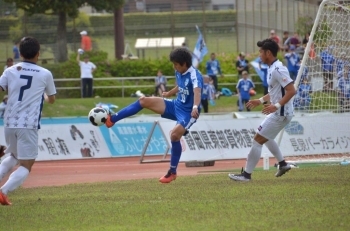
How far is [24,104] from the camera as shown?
1108cm

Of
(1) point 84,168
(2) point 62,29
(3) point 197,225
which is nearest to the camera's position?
(3) point 197,225

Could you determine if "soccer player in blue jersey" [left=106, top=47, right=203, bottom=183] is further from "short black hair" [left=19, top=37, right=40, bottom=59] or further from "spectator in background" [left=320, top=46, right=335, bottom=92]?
"spectator in background" [left=320, top=46, right=335, bottom=92]

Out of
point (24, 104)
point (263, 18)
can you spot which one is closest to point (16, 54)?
point (263, 18)

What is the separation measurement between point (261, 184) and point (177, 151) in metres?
1.62

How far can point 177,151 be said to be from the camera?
555 inches

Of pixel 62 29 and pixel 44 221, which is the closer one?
pixel 44 221

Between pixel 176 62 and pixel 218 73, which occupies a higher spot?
pixel 176 62

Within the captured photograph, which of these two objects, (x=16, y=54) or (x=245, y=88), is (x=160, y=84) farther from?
(x=16, y=54)

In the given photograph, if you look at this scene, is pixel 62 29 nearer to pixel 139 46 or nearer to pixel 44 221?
pixel 139 46

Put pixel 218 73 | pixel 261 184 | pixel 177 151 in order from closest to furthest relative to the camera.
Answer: pixel 261 184 < pixel 177 151 < pixel 218 73

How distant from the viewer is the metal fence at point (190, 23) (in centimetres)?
4034

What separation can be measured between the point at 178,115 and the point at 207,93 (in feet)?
57.1

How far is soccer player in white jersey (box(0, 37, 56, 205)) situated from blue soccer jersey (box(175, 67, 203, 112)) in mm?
3167

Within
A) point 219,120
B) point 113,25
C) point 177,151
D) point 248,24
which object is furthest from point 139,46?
point 177,151
